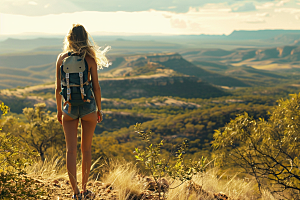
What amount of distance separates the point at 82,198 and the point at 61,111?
1338mm

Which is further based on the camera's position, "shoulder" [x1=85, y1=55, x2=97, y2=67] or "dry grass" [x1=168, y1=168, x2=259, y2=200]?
"dry grass" [x1=168, y1=168, x2=259, y2=200]

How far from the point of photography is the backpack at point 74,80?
347cm

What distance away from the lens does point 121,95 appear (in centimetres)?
11981

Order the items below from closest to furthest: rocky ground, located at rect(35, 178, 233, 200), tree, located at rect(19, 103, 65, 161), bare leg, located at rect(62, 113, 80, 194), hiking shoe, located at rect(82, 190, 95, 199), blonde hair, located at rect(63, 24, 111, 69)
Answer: blonde hair, located at rect(63, 24, 111, 69) < bare leg, located at rect(62, 113, 80, 194) < hiking shoe, located at rect(82, 190, 95, 199) < rocky ground, located at rect(35, 178, 233, 200) < tree, located at rect(19, 103, 65, 161)

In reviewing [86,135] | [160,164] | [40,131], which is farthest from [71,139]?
[40,131]

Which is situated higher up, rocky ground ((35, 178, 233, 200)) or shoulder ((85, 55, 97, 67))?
shoulder ((85, 55, 97, 67))

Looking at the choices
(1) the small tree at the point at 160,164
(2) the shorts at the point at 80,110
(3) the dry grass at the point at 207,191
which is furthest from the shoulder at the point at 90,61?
(3) the dry grass at the point at 207,191

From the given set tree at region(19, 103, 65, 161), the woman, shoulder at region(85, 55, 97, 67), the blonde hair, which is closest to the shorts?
the woman

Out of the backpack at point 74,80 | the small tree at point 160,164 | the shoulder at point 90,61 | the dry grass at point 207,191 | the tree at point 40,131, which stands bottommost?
the tree at point 40,131

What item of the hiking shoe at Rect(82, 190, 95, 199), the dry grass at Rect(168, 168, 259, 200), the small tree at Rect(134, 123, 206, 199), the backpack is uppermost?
the backpack

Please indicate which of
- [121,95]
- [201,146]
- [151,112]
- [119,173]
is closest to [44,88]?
[121,95]

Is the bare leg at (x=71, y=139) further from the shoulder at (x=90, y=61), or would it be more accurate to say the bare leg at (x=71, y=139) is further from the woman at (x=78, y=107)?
the shoulder at (x=90, y=61)

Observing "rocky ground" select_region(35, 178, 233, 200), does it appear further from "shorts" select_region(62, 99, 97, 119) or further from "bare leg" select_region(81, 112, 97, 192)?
"shorts" select_region(62, 99, 97, 119)

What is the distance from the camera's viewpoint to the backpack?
347 cm
